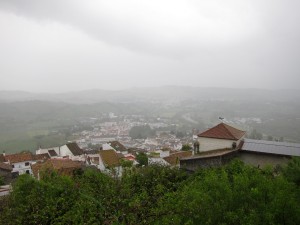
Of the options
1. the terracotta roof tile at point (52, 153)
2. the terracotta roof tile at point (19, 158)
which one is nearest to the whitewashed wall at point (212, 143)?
the terracotta roof tile at point (19, 158)

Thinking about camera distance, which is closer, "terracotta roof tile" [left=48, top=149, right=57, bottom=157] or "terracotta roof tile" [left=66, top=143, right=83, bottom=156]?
"terracotta roof tile" [left=66, top=143, right=83, bottom=156]

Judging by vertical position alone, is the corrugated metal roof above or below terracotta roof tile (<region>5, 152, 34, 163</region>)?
above

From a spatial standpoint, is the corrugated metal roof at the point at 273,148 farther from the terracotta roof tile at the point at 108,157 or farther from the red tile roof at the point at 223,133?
the terracotta roof tile at the point at 108,157

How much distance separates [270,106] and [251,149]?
17899 cm

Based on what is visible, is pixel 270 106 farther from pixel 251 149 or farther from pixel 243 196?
pixel 243 196

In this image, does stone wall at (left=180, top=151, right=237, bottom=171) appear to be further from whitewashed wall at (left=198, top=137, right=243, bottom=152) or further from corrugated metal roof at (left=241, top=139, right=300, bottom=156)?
whitewashed wall at (left=198, top=137, right=243, bottom=152)

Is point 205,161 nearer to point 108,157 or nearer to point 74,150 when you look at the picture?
point 108,157

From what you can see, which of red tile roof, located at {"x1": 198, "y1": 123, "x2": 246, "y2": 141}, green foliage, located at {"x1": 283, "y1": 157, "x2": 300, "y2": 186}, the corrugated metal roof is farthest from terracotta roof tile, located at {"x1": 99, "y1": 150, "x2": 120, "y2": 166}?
green foliage, located at {"x1": 283, "y1": 157, "x2": 300, "y2": 186}

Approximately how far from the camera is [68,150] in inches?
1978

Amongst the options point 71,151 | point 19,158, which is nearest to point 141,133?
point 71,151

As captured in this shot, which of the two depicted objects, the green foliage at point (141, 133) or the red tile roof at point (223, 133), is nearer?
the red tile roof at point (223, 133)

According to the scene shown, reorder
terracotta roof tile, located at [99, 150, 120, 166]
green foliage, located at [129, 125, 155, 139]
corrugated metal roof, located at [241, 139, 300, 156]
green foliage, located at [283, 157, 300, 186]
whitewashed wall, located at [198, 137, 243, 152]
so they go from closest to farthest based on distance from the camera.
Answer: green foliage, located at [283, 157, 300, 186] → corrugated metal roof, located at [241, 139, 300, 156] → whitewashed wall, located at [198, 137, 243, 152] → terracotta roof tile, located at [99, 150, 120, 166] → green foliage, located at [129, 125, 155, 139]

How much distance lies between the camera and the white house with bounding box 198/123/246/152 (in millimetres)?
26031

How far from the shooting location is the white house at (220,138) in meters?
26.0
